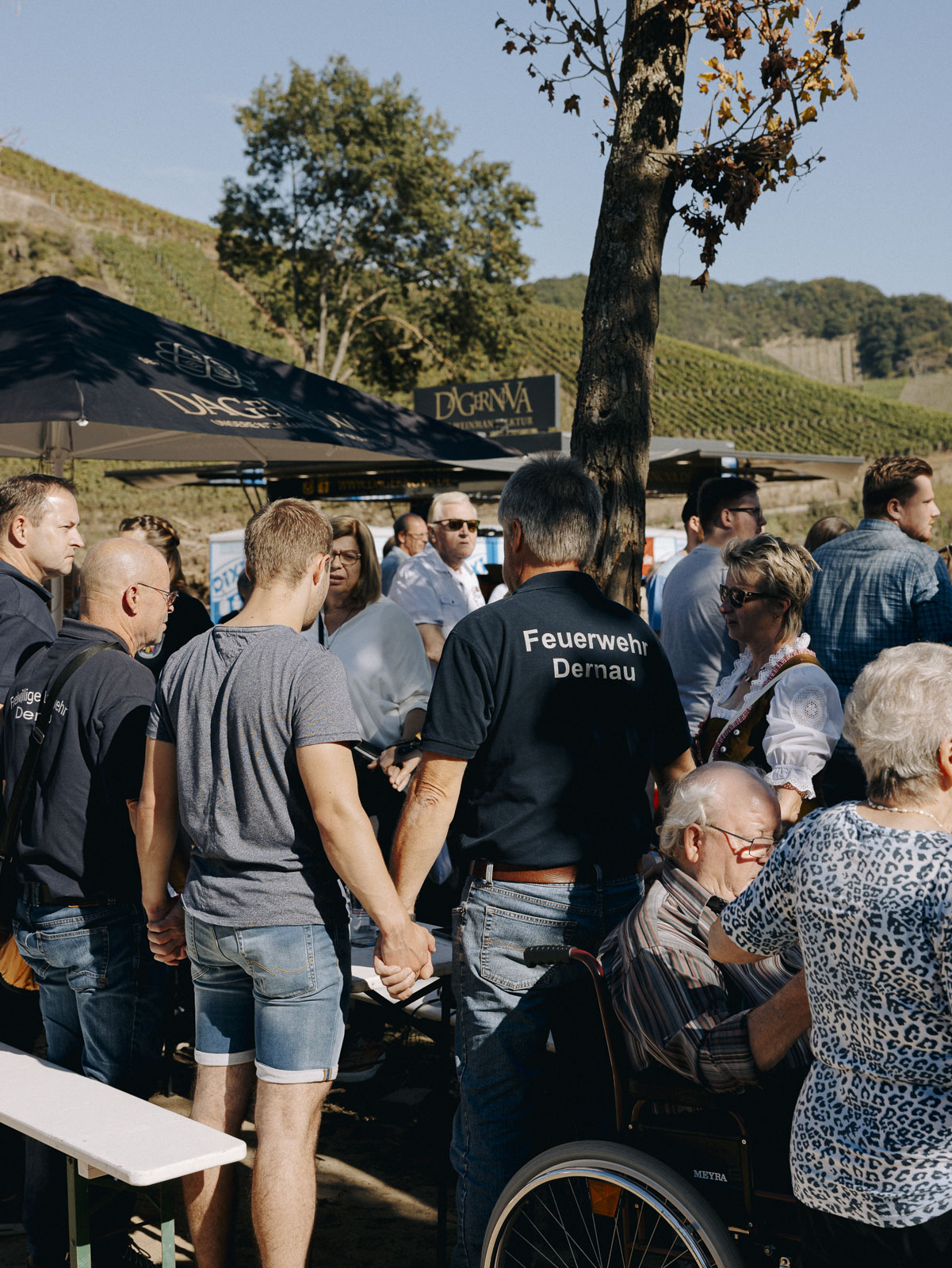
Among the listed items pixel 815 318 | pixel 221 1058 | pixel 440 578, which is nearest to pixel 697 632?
pixel 440 578

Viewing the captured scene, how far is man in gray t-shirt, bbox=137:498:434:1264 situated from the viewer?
2518 millimetres

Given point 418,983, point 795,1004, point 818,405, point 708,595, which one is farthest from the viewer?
point 818,405

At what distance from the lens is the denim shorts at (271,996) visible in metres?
2.55

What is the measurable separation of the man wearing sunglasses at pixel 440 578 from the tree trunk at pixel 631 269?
1095 millimetres

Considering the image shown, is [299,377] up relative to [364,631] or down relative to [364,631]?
up

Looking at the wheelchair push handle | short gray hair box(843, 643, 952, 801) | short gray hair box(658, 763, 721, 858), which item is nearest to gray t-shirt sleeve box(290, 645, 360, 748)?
Result: the wheelchair push handle

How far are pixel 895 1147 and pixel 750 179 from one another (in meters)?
3.72

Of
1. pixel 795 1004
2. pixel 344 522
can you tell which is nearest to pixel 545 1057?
pixel 795 1004

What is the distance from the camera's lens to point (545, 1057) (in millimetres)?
2641

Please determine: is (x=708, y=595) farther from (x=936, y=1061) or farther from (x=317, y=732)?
(x=936, y=1061)

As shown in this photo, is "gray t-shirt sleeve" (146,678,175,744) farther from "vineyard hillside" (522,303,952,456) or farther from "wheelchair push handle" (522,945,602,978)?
"vineyard hillside" (522,303,952,456)

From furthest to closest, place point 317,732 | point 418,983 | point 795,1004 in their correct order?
1. point 418,983
2. point 317,732
3. point 795,1004

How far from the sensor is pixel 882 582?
4219mm

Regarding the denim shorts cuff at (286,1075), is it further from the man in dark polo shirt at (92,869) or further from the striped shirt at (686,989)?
the striped shirt at (686,989)
